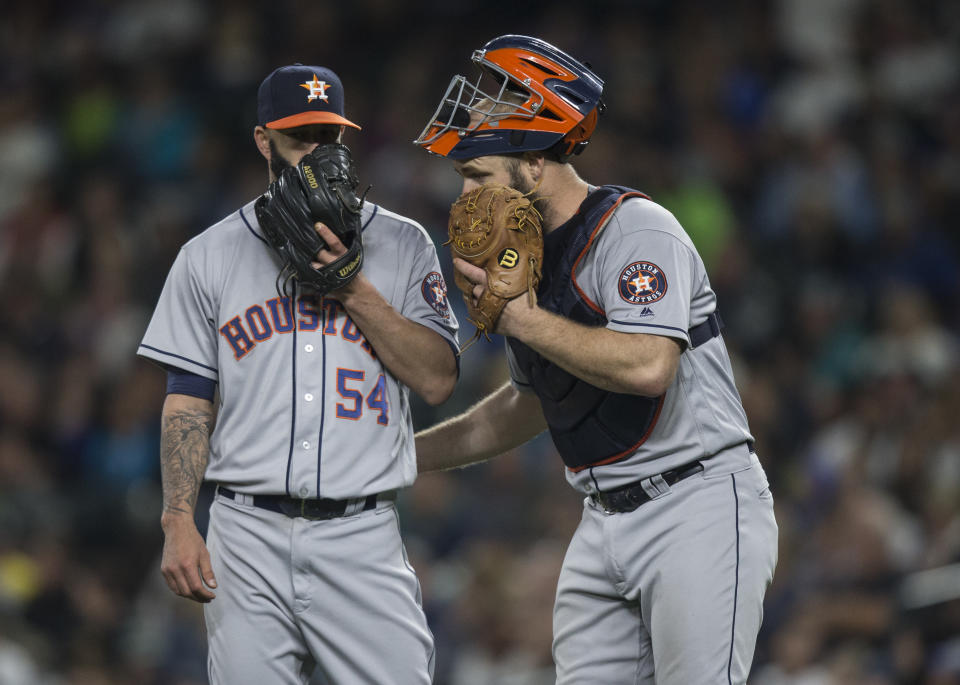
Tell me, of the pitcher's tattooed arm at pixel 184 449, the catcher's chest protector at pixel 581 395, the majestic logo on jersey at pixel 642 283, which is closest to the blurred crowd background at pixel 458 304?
the catcher's chest protector at pixel 581 395

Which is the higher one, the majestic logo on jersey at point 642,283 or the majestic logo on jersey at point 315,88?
the majestic logo on jersey at point 315,88

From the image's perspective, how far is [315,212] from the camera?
2.81 m

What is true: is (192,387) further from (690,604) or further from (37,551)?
(37,551)

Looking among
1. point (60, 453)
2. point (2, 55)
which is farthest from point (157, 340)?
point (2, 55)

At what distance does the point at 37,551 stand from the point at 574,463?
14.1ft

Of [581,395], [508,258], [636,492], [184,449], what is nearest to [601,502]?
[636,492]

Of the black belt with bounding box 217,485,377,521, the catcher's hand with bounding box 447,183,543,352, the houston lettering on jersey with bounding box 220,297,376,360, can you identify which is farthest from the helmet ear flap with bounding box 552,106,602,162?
the black belt with bounding box 217,485,377,521

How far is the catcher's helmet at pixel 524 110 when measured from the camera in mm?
2924

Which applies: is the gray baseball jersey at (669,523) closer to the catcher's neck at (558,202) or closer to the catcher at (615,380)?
the catcher at (615,380)

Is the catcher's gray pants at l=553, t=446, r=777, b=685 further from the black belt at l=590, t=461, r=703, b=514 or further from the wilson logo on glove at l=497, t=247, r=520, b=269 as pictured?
the wilson logo on glove at l=497, t=247, r=520, b=269

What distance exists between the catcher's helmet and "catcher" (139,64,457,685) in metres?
0.30

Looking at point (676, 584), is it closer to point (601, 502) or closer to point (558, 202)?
point (601, 502)

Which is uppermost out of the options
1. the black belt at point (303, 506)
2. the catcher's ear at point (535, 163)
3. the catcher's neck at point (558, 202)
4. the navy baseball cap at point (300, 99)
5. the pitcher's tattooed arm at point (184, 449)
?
the navy baseball cap at point (300, 99)

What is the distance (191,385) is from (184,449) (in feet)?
0.56
